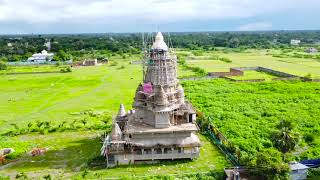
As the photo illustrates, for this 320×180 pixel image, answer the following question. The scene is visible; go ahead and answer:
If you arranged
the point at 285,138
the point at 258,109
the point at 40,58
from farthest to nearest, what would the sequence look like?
the point at 40,58, the point at 258,109, the point at 285,138

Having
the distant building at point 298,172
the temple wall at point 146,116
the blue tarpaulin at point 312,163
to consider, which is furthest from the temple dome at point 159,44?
the blue tarpaulin at point 312,163

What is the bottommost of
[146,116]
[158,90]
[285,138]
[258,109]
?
[258,109]

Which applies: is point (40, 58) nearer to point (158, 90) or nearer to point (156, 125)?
point (158, 90)

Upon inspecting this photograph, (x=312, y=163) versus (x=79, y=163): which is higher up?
(x=312, y=163)

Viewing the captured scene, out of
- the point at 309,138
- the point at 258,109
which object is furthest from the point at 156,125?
the point at 258,109

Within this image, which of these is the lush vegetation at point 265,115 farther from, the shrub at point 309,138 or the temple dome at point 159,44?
the temple dome at point 159,44

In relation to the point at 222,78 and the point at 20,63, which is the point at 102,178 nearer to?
the point at 222,78

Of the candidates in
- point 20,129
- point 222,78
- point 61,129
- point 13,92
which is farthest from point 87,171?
point 222,78
